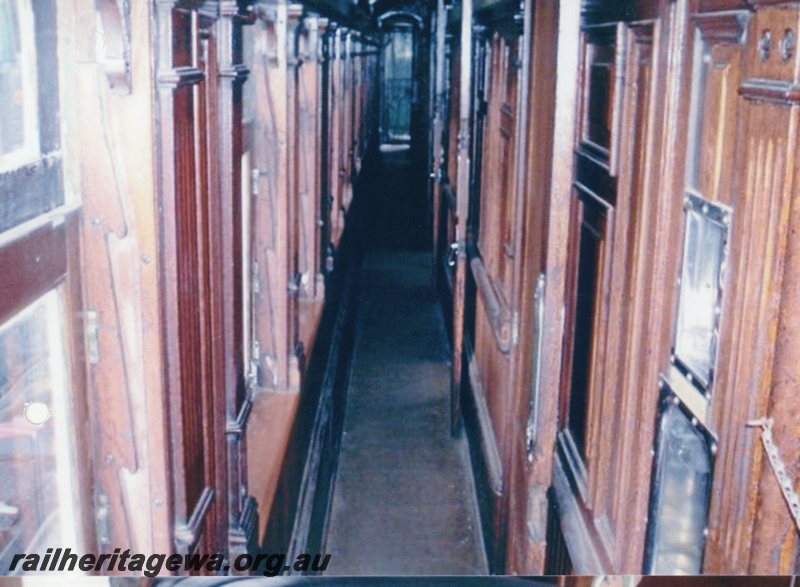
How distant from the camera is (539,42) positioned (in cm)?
297

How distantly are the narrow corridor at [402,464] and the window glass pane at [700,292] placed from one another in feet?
9.53

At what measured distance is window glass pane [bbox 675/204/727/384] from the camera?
1438mm

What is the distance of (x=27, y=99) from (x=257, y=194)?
2.47m

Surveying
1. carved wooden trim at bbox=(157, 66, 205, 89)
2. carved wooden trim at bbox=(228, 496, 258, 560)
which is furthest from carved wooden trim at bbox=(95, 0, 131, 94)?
carved wooden trim at bbox=(228, 496, 258, 560)

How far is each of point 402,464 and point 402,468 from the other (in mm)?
52

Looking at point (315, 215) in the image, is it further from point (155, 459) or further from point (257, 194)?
point (155, 459)

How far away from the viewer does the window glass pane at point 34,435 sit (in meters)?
1.54

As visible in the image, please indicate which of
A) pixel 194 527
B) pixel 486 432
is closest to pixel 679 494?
pixel 194 527

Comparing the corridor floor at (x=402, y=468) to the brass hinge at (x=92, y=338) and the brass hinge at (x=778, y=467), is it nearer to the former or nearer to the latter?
the brass hinge at (x=92, y=338)

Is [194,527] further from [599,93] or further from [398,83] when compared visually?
[398,83]

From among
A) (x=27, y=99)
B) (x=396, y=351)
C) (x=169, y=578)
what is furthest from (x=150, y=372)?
(x=396, y=351)

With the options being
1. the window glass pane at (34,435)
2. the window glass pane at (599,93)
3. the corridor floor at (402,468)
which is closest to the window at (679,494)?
Answer: the window glass pane at (599,93)

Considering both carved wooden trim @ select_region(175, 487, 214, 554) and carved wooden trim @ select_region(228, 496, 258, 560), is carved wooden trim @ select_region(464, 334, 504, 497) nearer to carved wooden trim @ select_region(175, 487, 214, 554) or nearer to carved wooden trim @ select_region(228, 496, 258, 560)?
carved wooden trim @ select_region(228, 496, 258, 560)

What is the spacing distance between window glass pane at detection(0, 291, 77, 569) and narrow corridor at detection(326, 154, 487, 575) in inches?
105
